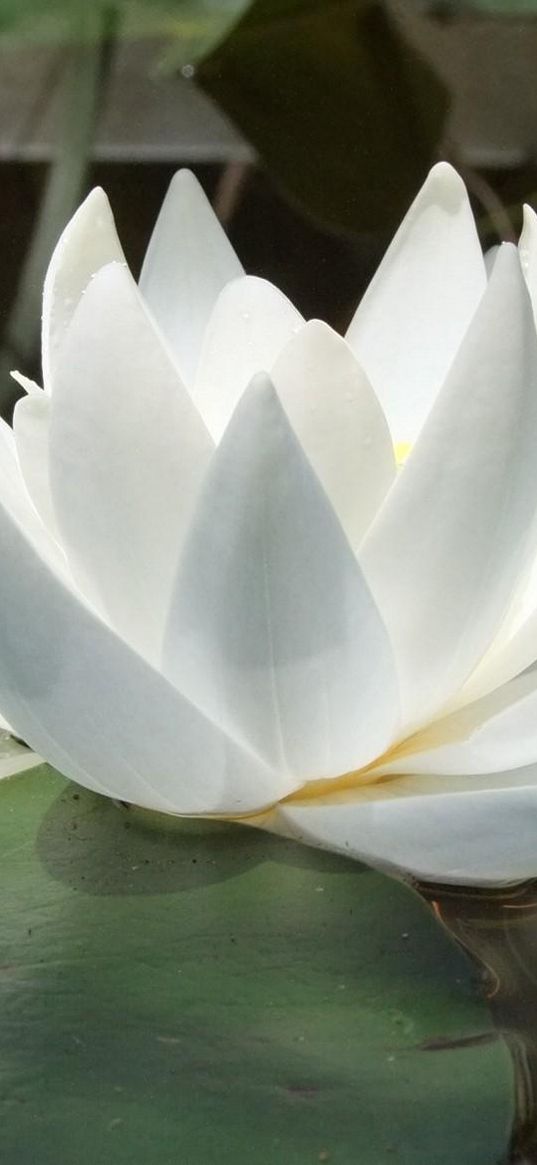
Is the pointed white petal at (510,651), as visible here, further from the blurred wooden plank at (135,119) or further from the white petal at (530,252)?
the blurred wooden plank at (135,119)

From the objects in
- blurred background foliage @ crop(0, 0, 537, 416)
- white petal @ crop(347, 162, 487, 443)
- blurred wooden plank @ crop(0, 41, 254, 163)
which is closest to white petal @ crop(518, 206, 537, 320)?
white petal @ crop(347, 162, 487, 443)

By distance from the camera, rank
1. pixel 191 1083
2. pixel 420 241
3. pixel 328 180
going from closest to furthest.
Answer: pixel 191 1083 → pixel 420 241 → pixel 328 180

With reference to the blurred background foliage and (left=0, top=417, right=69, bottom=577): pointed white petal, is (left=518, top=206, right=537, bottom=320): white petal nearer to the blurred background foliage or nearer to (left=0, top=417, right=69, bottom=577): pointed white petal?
(left=0, top=417, right=69, bottom=577): pointed white petal

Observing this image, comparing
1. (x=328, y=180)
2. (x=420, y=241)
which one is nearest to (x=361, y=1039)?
(x=420, y=241)

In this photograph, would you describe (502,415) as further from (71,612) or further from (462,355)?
(71,612)

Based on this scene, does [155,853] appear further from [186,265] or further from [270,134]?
[270,134]

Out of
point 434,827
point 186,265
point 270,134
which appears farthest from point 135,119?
point 434,827
